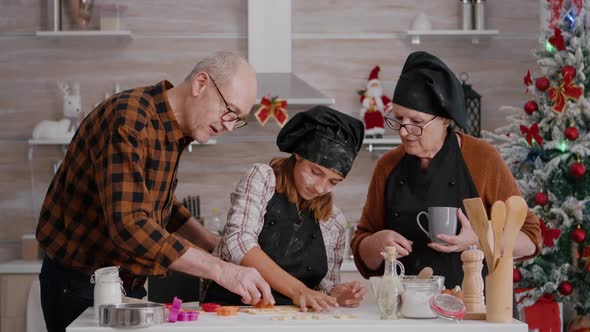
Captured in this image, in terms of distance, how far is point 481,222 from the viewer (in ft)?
7.36

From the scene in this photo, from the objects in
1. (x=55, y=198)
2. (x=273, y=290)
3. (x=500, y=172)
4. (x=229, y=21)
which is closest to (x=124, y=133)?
(x=55, y=198)

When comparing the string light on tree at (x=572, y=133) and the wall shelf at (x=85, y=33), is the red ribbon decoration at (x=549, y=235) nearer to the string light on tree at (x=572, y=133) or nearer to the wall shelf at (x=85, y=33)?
the string light on tree at (x=572, y=133)

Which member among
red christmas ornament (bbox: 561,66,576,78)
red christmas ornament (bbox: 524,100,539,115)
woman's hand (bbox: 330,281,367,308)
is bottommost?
woman's hand (bbox: 330,281,367,308)

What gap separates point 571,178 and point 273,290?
2454 millimetres

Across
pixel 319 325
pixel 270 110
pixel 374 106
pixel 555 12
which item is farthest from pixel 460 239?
pixel 374 106

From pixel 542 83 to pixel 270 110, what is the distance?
4.81ft

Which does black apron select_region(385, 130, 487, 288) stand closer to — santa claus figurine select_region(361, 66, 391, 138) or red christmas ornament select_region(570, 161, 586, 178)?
red christmas ornament select_region(570, 161, 586, 178)

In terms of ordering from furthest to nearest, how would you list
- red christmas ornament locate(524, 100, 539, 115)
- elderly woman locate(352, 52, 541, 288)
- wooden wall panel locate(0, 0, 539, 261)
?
wooden wall panel locate(0, 0, 539, 261) < red christmas ornament locate(524, 100, 539, 115) < elderly woman locate(352, 52, 541, 288)

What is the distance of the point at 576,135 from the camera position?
450cm

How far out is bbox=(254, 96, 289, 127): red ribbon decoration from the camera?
16.6 feet

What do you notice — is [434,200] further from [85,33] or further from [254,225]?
[85,33]

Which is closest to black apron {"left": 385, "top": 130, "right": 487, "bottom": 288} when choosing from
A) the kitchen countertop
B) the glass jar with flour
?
the glass jar with flour

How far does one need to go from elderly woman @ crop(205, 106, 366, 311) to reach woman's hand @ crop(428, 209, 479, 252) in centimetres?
25

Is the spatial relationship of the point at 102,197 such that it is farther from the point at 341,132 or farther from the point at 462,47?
the point at 462,47
